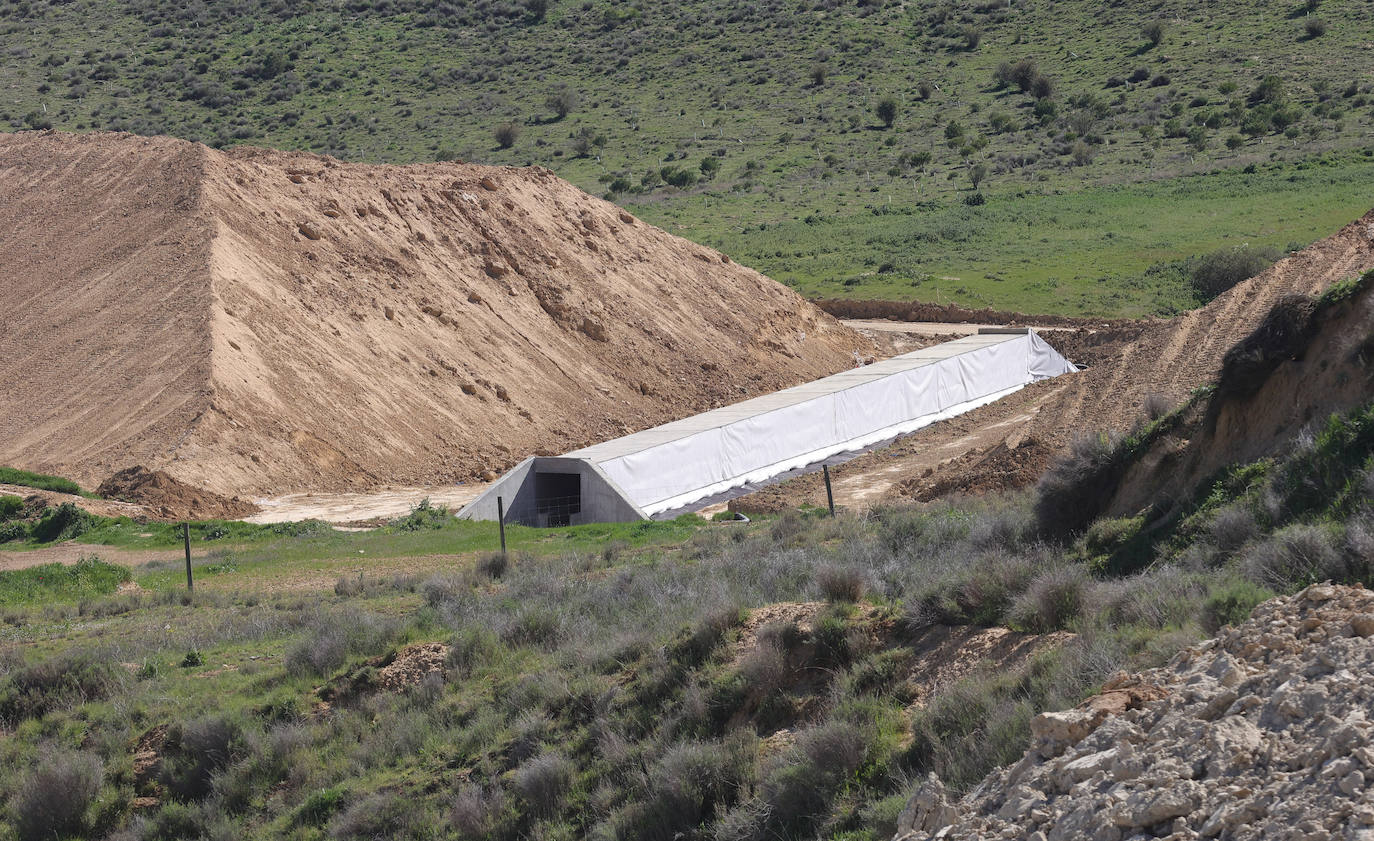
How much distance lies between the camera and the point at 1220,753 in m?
5.31

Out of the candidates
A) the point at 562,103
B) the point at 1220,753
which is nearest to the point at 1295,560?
the point at 1220,753

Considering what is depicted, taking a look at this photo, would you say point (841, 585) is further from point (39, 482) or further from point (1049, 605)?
point (39, 482)

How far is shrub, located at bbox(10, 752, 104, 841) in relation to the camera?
11.6m

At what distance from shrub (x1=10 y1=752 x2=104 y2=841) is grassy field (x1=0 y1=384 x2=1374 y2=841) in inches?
1.0

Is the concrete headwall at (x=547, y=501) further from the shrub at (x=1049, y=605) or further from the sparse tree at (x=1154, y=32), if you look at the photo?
the sparse tree at (x=1154, y=32)

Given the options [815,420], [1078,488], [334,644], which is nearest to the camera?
[1078,488]

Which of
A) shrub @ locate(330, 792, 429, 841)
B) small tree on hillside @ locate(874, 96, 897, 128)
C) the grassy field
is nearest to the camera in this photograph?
the grassy field

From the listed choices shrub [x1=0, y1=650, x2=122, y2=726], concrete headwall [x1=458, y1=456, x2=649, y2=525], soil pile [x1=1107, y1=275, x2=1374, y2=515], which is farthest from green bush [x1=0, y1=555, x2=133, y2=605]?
soil pile [x1=1107, y1=275, x2=1374, y2=515]

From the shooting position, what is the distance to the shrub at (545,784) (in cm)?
971

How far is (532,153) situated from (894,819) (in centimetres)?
7416

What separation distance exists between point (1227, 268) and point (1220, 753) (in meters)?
43.6

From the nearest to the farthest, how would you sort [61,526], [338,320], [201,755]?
1. [201,755]
2. [61,526]
3. [338,320]

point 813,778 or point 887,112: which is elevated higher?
point 887,112

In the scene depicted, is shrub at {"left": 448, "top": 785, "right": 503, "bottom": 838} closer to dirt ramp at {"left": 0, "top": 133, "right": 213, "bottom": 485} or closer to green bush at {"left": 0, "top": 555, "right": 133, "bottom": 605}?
green bush at {"left": 0, "top": 555, "right": 133, "bottom": 605}
